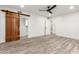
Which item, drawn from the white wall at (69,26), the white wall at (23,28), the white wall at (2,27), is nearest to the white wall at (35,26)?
the white wall at (23,28)

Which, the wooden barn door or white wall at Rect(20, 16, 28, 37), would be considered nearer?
the wooden barn door

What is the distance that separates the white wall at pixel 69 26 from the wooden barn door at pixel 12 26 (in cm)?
286

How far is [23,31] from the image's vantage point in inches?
302

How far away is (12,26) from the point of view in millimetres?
6629

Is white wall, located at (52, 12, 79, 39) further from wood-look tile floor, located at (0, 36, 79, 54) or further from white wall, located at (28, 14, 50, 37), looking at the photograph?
white wall, located at (28, 14, 50, 37)

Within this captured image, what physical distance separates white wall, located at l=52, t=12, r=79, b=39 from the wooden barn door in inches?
113

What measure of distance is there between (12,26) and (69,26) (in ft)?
14.4

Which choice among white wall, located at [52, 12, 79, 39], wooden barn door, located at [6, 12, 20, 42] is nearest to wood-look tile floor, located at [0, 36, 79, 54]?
white wall, located at [52, 12, 79, 39]

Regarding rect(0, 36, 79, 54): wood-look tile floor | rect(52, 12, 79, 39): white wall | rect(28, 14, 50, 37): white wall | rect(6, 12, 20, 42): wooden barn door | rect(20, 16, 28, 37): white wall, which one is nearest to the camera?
rect(0, 36, 79, 54): wood-look tile floor

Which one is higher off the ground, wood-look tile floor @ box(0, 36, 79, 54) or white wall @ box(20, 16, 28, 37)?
white wall @ box(20, 16, 28, 37)

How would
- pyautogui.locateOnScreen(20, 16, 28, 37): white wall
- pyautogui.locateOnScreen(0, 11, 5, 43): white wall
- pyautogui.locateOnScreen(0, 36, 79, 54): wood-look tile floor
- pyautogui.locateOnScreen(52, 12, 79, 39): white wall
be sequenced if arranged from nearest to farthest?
Result: pyautogui.locateOnScreen(0, 36, 79, 54): wood-look tile floor → pyautogui.locateOnScreen(0, 11, 5, 43): white wall → pyautogui.locateOnScreen(52, 12, 79, 39): white wall → pyautogui.locateOnScreen(20, 16, 28, 37): white wall

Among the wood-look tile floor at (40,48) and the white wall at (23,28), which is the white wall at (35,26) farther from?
the wood-look tile floor at (40,48)

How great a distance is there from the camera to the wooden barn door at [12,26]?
20.4ft

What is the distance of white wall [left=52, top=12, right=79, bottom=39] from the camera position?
7.30 m
